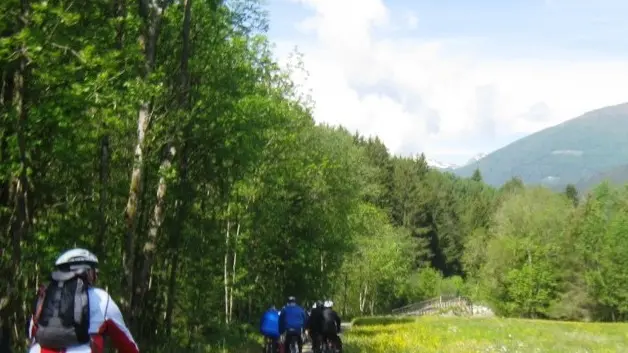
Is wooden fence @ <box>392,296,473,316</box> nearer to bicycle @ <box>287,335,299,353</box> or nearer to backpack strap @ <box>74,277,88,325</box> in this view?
bicycle @ <box>287,335,299,353</box>

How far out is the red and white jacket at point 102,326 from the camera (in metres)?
5.38

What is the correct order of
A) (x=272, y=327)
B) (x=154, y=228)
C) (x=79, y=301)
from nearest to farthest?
(x=79, y=301) < (x=154, y=228) < (x=272, y=327)

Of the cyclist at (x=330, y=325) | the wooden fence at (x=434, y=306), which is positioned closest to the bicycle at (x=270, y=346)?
the cyclist at (x=330, y=325)

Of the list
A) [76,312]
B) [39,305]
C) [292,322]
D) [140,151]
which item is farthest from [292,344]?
[76,312]

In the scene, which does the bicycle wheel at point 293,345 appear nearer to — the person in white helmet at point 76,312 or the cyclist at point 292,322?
the cyclist at point 292,322

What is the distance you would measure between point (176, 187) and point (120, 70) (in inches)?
305

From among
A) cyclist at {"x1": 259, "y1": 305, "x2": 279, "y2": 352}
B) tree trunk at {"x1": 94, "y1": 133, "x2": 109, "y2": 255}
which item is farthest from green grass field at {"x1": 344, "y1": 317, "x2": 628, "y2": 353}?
tree trunk at {"x1": 94, "y1": 133, "x2": 109, "y2": 255}

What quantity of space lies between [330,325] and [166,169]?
5907 mm

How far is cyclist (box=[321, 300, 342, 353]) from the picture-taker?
2050 cm

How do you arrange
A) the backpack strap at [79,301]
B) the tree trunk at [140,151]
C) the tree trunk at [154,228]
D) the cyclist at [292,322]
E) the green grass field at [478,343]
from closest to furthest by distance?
the backpack strap at [79,301]
the tree trunk at [140,151]
the tree trunk at [154,228]
the cyclist at [292,322]
the green grass field at [478,343]

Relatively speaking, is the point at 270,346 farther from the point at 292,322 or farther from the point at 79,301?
the point at 79,301

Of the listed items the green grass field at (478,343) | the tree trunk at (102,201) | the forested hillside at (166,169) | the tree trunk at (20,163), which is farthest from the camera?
the green grass field at (478,343)

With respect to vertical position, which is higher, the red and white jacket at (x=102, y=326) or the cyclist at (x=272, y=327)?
the red and white jacket at (x=102, y=326)

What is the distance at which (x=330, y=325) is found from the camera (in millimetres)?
20516
